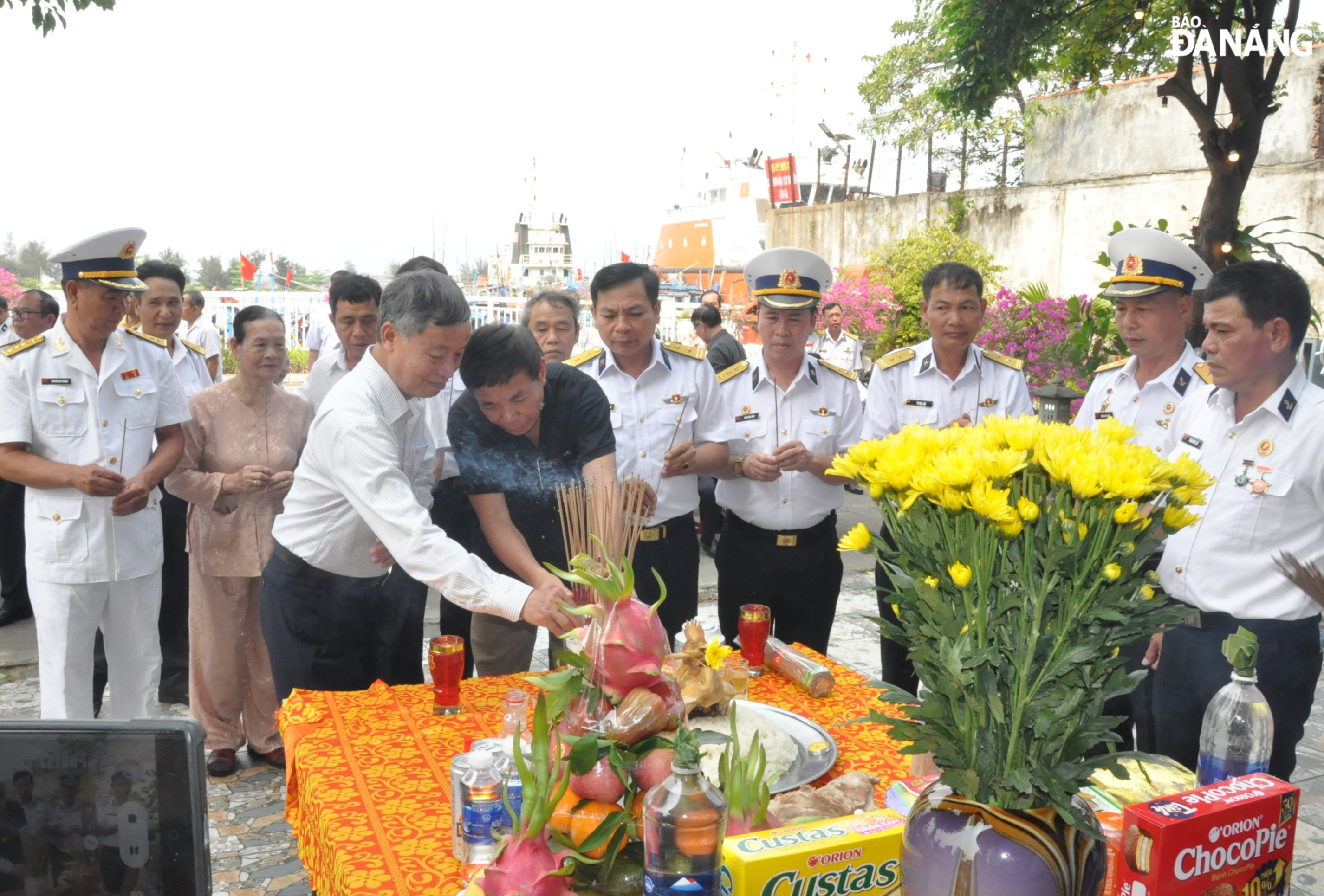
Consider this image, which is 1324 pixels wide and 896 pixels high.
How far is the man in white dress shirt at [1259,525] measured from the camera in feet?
7.15

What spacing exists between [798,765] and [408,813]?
2.22ft

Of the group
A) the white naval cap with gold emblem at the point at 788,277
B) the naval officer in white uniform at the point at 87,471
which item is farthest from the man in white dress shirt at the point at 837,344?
the naval officer in white uniform at the point at 87,471

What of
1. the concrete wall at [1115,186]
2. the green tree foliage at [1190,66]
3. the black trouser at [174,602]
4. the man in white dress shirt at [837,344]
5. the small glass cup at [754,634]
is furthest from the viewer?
the concrete wall at [1115,186]

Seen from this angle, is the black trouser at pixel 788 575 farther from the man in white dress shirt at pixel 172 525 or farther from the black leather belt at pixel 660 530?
the man in white dress shirt at pixel 172 525

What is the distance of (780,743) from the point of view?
1.74 metres

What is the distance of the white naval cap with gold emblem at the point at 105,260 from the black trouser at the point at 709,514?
382 cm

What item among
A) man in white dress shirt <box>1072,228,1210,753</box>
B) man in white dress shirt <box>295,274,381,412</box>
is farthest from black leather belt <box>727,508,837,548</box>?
man in white dress shirt <box>295,274,381,412</box>

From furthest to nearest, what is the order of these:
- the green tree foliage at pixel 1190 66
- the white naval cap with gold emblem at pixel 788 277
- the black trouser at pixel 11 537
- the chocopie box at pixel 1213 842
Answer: the black trouser at pixel 11 537
the green tree foliage at pixel 1190 66
the white naval cap with gold emblem at pixel 788 277
the chocopie box at pixel 1213 842

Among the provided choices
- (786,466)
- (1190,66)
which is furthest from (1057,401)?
(786,466)

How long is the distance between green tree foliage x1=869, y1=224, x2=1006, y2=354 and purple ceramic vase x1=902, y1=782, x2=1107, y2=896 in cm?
966

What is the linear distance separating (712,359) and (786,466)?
3.57 meters

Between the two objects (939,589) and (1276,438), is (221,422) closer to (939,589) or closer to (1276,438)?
(939,589)

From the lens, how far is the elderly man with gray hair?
2070mm

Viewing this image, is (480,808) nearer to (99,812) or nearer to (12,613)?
(99,812)
